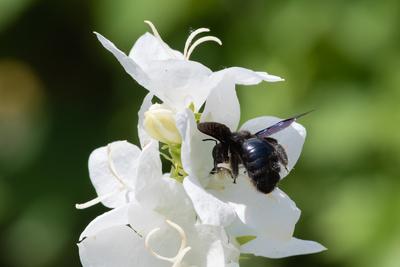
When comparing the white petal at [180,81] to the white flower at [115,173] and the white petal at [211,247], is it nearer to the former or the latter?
the white flower at [115,173]

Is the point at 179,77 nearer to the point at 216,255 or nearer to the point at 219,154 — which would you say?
the point at 219,154

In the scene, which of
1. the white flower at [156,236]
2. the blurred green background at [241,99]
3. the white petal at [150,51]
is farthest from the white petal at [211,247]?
the blurred green background at [241,99]

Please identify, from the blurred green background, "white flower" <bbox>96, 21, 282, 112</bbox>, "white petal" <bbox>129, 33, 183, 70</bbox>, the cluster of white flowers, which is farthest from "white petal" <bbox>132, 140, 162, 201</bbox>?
the blurred green background

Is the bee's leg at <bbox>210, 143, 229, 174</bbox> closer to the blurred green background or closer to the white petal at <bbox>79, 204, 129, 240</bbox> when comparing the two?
the white petal at <bbox>79, 204, 129, 240</bbox>

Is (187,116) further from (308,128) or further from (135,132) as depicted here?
(135,132)

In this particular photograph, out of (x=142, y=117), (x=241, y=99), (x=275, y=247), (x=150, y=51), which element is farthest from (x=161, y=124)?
(x=241, y=99)

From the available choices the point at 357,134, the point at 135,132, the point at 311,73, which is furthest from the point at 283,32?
the point at 135,132
